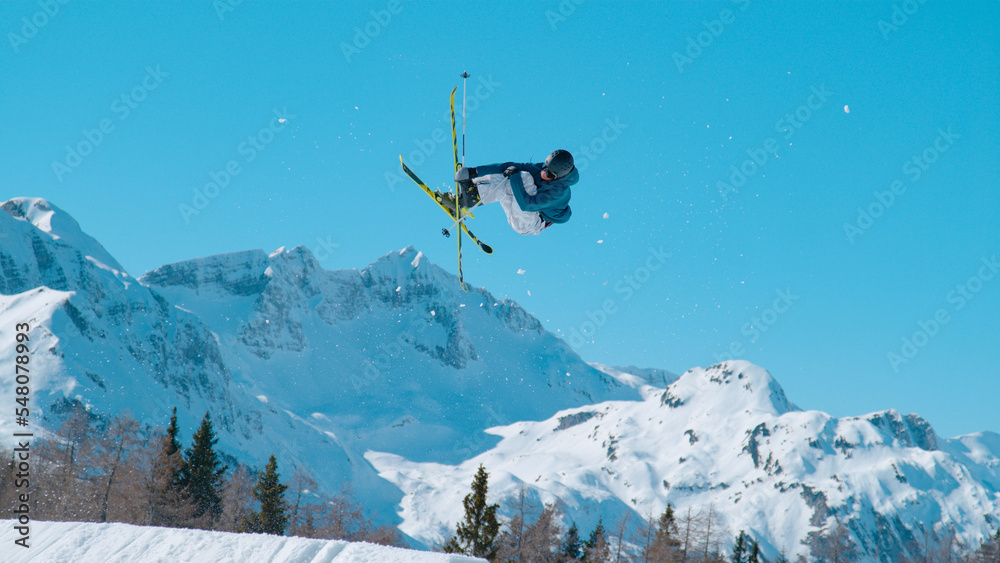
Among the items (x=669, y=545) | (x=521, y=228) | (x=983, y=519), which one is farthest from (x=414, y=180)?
(x=983, y=519)

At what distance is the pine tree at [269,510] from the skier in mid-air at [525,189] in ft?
59.1

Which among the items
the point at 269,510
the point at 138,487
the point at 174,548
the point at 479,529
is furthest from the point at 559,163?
the point at 269,510

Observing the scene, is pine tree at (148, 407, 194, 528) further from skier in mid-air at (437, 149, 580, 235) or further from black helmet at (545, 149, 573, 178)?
black helmet at (545, 149, 573, 178)

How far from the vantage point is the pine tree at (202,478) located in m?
22.4

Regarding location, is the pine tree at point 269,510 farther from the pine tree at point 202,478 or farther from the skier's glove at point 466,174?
the skier's glove at point 466,174

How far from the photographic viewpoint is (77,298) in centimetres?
13900

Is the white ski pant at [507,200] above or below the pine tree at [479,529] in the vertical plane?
above

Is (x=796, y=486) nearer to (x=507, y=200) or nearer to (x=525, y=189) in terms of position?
(x=507, y=200)

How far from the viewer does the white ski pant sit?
9164mm

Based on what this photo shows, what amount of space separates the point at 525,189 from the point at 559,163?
79 cm

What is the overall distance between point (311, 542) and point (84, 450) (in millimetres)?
21426

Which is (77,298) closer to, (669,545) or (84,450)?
(84,450)

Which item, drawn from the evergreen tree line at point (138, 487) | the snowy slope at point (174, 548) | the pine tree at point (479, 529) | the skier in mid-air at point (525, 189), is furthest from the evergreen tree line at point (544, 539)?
the snowy slope at point (174, 548)

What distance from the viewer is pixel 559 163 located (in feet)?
25.3
